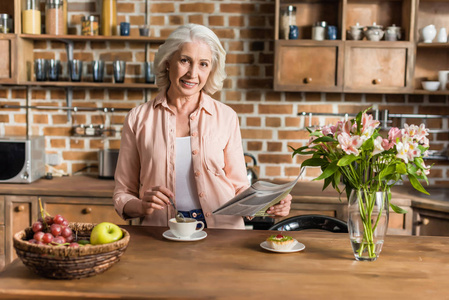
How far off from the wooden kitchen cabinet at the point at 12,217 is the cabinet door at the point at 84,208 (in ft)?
0.31

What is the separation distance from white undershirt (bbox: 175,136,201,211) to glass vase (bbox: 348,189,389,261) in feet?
2.34

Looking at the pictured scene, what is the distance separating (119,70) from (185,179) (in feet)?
5.05

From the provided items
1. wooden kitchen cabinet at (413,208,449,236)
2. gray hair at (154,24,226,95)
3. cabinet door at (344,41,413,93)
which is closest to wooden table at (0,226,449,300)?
gray hair at (154,24,226,95)

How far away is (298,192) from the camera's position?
311 cm

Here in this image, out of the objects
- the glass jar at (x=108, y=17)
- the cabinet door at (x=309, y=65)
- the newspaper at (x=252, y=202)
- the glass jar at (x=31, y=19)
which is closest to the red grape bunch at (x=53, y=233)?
the newspaper at (x=252, y=202)

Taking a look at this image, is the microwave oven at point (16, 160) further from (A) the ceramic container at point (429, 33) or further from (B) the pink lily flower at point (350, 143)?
(A) the ceramic container at point (429, 33)

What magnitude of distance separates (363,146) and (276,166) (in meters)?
2.11

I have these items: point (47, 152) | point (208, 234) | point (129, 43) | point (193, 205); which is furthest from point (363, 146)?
point (47, 152)

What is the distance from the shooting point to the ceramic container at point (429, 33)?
3254mm

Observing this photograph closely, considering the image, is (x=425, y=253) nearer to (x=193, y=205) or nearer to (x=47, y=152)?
(x=193, y=205)

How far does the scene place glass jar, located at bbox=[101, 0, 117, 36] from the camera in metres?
3.41

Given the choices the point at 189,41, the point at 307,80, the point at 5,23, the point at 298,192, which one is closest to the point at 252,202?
the point at 189,41

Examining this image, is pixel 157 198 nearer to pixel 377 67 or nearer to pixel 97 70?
pixel 97 70

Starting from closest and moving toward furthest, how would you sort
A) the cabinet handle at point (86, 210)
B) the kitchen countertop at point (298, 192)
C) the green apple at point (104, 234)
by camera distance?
the green apple at point (104, 234), the kitchen countertop at point (298, 192), the cabinet handle at point (86, 210)
